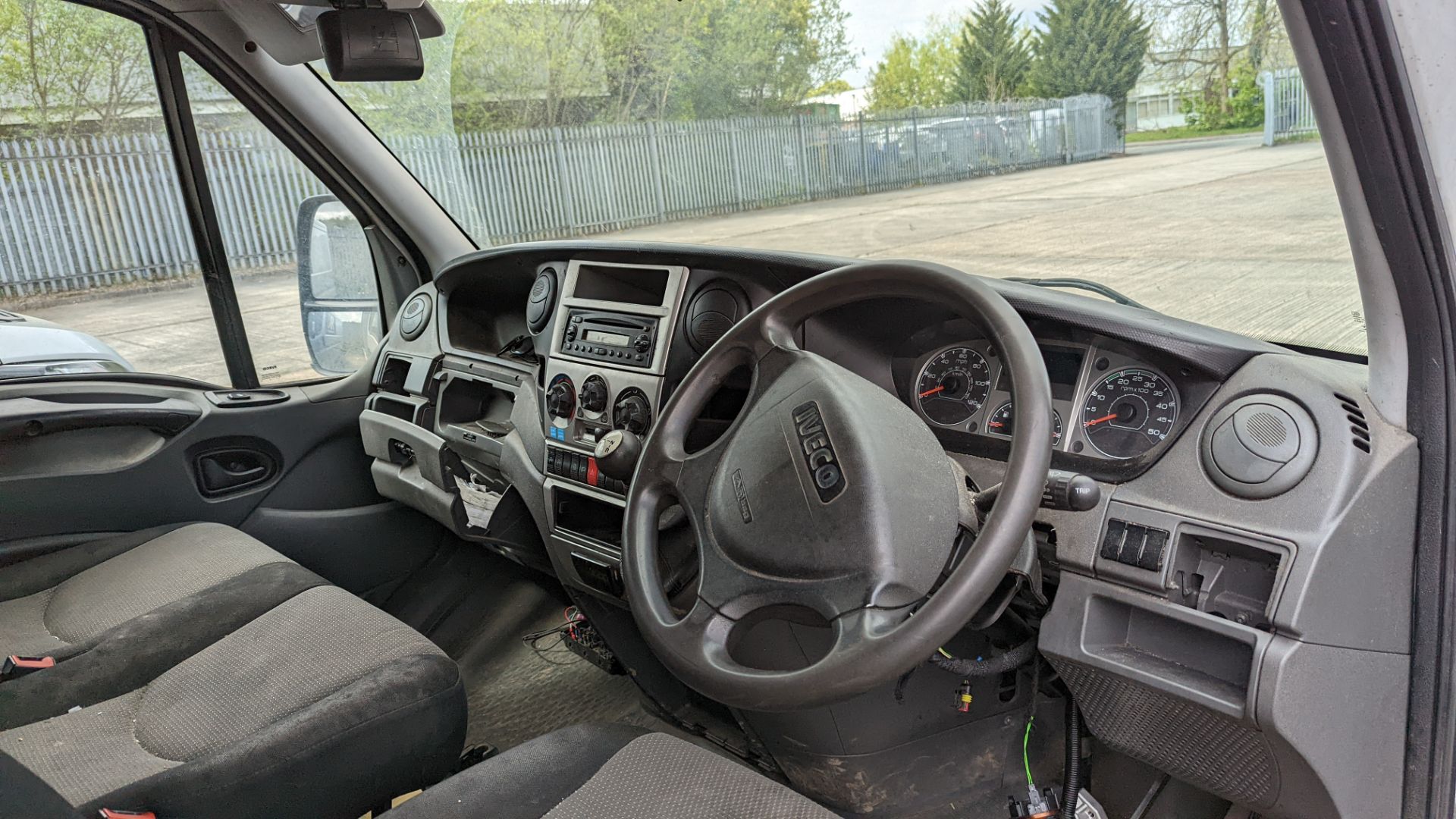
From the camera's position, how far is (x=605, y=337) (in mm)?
2172

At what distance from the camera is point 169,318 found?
Answer: 266 centimetres

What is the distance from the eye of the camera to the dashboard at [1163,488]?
1.32 meters

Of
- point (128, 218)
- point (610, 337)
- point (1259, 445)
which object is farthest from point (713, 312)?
point (128, 218)

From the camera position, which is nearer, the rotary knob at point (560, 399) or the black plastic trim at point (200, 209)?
the rotary knob at point (560, 399)

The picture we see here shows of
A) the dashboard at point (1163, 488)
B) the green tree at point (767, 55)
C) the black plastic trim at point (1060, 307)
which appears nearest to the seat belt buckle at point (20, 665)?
the dashboard at point (1163, 488)

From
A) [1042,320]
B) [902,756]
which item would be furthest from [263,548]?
[1042,320]

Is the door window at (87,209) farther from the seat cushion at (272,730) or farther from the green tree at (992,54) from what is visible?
the green tree at (992,54)

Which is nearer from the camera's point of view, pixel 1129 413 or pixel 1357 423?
pixel 1357 423

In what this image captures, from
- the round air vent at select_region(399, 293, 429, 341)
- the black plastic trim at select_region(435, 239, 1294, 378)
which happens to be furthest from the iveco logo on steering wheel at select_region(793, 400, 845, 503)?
the round air vent at select_region(399, 293, 429, 341)

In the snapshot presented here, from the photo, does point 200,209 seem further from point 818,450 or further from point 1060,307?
A: point 1060,307

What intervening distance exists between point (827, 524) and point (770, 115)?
4.56 ft

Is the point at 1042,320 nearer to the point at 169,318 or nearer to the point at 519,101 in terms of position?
the point at 519,101

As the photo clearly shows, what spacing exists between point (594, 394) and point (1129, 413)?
43.8 inches

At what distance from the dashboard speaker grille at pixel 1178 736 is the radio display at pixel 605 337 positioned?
1094mm
